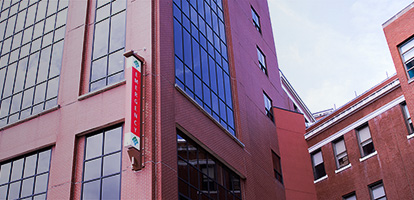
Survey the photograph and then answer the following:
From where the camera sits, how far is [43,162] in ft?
95.6

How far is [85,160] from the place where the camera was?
27.2 m

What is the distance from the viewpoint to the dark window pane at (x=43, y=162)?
28834 millimetres

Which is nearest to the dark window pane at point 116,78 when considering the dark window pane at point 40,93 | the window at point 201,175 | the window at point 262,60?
the window at point 201,175

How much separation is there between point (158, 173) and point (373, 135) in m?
19.5

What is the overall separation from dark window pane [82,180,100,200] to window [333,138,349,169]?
69.0ft

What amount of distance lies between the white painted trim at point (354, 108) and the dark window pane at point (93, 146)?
20.9 metres

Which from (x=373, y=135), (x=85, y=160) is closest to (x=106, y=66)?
(x=85, y=160)

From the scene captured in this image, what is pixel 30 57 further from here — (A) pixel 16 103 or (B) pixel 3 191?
(B) pixel 3 191

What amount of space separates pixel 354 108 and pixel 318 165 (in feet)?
18.8

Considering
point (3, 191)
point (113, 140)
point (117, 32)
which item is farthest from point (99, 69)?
point (3, 191)

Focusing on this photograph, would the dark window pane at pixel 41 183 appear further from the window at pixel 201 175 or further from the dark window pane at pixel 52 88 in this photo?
the window at pixel 201 175

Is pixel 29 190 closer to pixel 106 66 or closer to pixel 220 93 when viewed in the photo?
pixel 106 66

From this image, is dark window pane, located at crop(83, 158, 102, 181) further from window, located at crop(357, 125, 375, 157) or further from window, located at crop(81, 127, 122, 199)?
window, located at crop(357, 125, 375, 157)

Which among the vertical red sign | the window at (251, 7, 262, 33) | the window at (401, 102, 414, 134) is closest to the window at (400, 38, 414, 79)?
the window at (401, 102, 414, 134)
